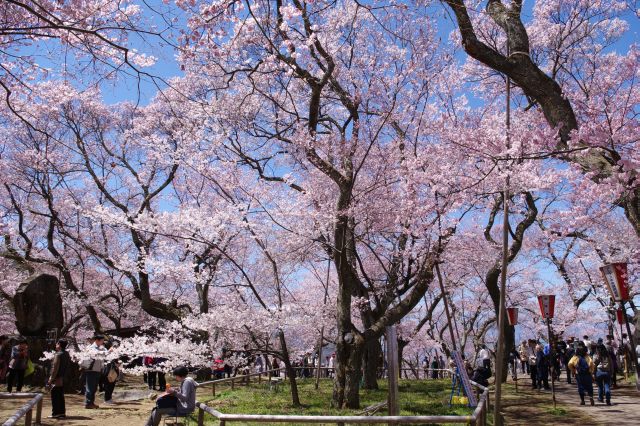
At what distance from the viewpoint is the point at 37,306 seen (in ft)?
55.4

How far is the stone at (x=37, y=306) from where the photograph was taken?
16.7 m

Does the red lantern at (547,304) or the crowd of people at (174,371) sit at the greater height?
the red lantern at (547,304)

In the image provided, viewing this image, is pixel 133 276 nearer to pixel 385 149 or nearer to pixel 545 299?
pixel 385 149

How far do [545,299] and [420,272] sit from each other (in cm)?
292

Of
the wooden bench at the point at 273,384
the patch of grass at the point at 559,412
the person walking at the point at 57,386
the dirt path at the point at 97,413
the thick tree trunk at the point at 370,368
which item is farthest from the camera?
the thick tree trunk at the point at 370,368

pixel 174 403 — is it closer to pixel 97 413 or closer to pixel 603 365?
pixel 97 413

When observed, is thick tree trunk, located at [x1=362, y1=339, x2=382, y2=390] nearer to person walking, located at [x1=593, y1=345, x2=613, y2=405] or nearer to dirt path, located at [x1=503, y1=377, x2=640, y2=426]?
dirt path, located at [x1=503, y1=377, x2=640, y2=426]

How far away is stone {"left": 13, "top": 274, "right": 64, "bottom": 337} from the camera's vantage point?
16656mm

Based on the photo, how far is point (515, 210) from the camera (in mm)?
16000

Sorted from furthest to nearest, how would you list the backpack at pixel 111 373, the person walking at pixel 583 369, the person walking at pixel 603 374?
the person walking at pixel 603 374 < the person walking at pixel 583 369 < the backpack at pixel 111 373

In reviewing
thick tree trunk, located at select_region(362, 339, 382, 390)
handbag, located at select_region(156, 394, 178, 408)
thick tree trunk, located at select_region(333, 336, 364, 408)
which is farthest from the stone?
handbag, located at select_region(156, 394, 178, 408)

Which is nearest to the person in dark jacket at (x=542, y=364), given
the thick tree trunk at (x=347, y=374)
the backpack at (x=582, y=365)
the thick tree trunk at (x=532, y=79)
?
the backpack at (x=582, y=365)

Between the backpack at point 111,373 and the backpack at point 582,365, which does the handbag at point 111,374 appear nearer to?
the backpack at point 111,373

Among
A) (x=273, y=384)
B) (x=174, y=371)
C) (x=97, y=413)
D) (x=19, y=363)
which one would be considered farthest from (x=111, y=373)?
(x=273, y=384)
